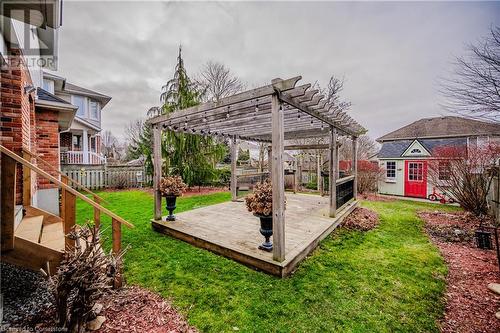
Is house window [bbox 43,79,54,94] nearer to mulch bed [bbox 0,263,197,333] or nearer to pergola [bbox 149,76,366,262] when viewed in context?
pergola [bbox 149,76,366,262]

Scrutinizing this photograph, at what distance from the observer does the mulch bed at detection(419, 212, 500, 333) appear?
227cm

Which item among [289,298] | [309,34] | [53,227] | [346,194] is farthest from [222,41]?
[289,298]

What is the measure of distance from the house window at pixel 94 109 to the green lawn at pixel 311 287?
61.1 feet

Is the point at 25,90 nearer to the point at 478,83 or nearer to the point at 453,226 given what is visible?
the point at 453,226

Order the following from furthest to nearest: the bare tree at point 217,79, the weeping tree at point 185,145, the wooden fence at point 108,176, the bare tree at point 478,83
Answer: the bare tree at point 217,79
the wooden fence at point 108,176
the weeping tree at point 185,145
the bare tree at point 478,83

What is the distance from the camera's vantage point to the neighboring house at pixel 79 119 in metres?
14.2

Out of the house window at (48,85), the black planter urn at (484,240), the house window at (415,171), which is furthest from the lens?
the house window at (48,85)

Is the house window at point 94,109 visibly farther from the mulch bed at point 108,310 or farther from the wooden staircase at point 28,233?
the mulch bed at point 108,310

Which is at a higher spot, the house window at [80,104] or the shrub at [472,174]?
the house window at [80,104]

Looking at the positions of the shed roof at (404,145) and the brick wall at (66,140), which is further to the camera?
the brick wall at (66,140)

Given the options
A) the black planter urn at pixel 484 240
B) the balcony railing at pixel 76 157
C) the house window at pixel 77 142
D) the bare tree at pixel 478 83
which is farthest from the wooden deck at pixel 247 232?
the house window at pixel 77 142

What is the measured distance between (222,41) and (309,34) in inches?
202

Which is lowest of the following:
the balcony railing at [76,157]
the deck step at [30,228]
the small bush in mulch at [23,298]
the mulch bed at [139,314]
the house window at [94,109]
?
the mulch bed at [139,314]

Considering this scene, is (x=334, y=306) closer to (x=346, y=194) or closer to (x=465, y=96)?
(x=346, y=194)
